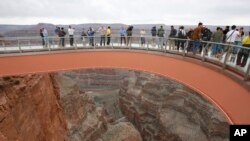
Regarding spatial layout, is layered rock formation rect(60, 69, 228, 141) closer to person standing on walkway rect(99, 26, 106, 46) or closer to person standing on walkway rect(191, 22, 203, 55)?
person standing on walkway rect(99, 26, 106, 46)

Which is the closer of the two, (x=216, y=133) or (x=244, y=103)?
(x=244, y=103)

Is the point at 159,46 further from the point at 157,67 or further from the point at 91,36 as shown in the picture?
the point at 91,36

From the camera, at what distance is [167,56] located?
19469 mm

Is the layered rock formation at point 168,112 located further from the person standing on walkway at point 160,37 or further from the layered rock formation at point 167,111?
the person standing on walkway at point 160,37

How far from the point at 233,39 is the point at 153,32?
11.0 m

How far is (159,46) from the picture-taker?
70.9 ft

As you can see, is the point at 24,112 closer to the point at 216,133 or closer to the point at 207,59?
the point at 207,59

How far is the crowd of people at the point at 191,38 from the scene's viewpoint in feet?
40.8

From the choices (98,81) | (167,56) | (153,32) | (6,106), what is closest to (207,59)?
(167,56)

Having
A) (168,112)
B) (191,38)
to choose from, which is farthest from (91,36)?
(168,112)

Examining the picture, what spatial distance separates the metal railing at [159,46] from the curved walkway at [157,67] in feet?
2.12

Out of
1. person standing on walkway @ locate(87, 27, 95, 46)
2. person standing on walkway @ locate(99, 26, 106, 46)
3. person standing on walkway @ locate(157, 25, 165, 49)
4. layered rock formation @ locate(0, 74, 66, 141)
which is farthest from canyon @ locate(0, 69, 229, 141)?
person standing on walkway @ locate(99, 26, 106, 46)

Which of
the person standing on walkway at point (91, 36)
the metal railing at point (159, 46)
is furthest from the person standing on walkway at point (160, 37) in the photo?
the person standing on walkway at point (91, 36)

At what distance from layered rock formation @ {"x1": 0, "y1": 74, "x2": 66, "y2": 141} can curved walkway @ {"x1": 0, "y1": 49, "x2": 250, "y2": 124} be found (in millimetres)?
2666
